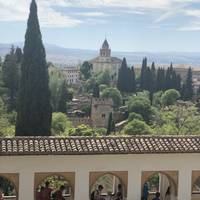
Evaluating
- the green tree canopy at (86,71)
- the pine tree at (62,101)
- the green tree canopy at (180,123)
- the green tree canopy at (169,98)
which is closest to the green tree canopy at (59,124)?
the green tree canopy at (180,123)

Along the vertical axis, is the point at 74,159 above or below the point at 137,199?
above

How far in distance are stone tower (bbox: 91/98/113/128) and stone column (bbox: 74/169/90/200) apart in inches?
1949

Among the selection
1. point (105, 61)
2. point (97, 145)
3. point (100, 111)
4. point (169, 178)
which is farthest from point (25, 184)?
point (105, 61)

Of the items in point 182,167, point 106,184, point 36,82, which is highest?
point 36,82

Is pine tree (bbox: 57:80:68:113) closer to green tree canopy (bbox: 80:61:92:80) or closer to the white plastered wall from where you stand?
green tree canopy (bbox: 80:61:92:80)

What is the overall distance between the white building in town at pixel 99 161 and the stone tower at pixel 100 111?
49.0m

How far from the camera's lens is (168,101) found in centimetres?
7681

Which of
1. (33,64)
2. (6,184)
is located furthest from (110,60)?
(6,184)

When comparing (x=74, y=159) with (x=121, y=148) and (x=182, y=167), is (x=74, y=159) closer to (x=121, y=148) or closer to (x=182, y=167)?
(x=121, y=148)

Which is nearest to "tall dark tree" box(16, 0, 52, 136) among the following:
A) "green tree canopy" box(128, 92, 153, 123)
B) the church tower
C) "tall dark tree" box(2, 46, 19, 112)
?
"tall dark tree" box(2, 46, 19, 112)

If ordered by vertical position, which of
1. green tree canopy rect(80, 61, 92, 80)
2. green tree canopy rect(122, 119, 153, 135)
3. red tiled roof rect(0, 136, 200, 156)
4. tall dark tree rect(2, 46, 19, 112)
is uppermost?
green tree canopy rect(80, 61, 92, 80)

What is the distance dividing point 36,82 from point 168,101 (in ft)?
138

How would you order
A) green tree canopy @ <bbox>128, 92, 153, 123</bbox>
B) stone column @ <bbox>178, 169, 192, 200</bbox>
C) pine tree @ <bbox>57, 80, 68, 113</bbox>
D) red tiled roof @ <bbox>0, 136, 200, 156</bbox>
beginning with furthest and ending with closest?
green tree canopy @ <bbox>128, 92, 153, 123</bbox>, pine tree @ <bbox>57, 80, 68, 113</bbox>, stone column @ <bbox>178, 169, 192, 200</bbox>, red tiled roof @ <bbox>0, 136, 200, 156</bbox>

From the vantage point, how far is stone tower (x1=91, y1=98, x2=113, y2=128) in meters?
65.8
